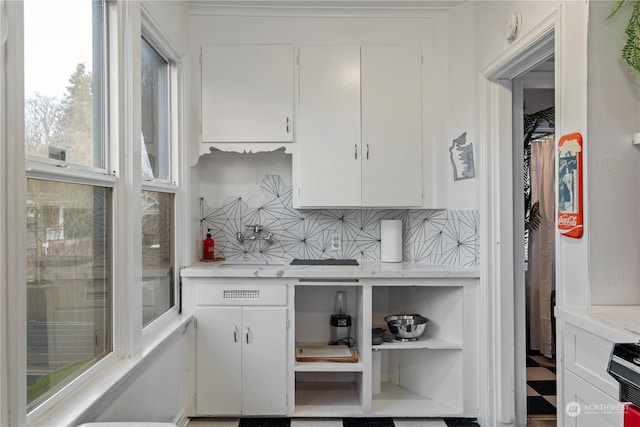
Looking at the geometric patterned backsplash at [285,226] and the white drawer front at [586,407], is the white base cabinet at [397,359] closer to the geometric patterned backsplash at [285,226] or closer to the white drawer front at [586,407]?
the geometric patterned backsplash at [285,226]

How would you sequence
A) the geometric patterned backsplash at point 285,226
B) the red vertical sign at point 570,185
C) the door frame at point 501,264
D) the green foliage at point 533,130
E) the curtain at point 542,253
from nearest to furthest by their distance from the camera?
the red vertical sign at point 570,185 → the door frame at point 501,264 → the geometric patterned backsplash at point 285,226 → the green foliage at point 533,130 → the curtain at point 542,253

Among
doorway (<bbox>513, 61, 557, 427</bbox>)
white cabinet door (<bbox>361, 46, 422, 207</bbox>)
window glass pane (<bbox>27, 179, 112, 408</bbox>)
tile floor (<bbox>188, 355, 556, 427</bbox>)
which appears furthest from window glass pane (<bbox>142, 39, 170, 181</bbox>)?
doorway (<bbox>513, 61, 557, 427</bbox>)

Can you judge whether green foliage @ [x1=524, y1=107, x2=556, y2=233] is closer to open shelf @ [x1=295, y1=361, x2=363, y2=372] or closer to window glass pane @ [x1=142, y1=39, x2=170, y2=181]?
open shelf @ [x1=295, y1=361, x2=363, y2=372]

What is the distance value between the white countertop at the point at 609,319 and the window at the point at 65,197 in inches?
68.9

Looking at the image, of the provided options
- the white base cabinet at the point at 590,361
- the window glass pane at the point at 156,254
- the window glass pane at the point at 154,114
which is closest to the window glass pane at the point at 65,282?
the window glass pane at the point at 156,254

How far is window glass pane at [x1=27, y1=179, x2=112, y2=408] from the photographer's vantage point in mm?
1200

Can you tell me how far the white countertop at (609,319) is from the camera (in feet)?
3.87

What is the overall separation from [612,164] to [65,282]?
2024mm

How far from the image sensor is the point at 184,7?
249 centimetres

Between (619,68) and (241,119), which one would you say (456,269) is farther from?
(241,119)

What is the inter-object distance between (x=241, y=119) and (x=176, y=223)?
0.78m

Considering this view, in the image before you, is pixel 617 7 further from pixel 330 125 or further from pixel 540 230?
pixel 540 230

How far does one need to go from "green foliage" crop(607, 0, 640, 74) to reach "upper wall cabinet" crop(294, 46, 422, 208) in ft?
4.01

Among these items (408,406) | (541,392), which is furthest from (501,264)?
(541,392)
